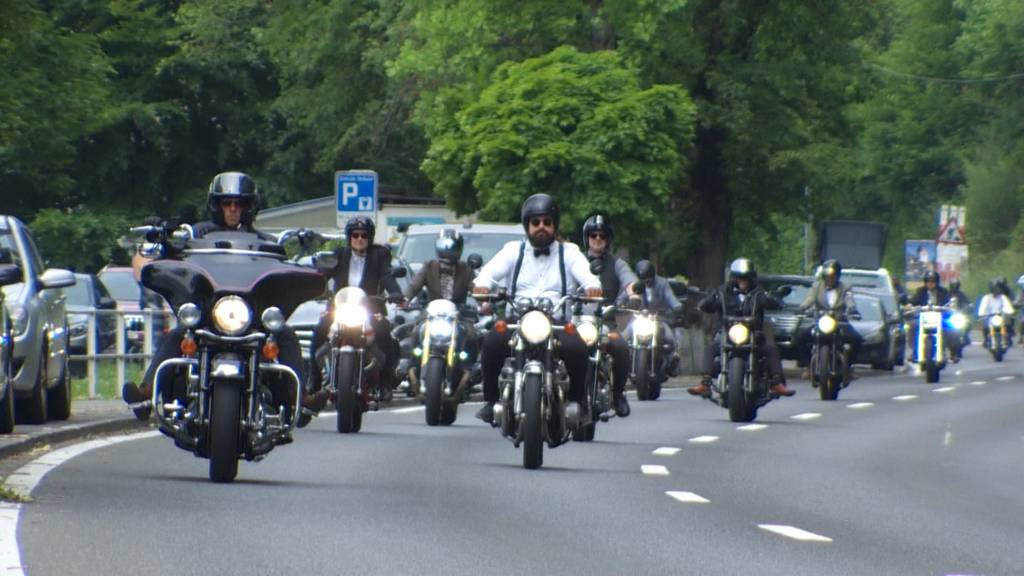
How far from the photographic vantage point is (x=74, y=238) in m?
55.5

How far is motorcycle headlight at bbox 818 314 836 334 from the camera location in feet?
92.3

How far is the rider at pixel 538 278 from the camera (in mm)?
14953

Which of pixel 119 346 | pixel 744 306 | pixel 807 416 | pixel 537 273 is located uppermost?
pixel 537 273

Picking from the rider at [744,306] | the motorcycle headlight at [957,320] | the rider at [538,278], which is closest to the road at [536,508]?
the rider at [538,278]

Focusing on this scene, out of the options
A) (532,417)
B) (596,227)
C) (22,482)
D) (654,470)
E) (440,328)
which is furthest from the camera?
(440,328)

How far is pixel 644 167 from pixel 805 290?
6140 mm

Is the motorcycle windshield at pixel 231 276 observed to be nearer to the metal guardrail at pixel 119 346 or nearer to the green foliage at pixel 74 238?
the metal guardrail at pixel 119 346

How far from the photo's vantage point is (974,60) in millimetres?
76812

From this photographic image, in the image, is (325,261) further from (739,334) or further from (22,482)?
(739,334)

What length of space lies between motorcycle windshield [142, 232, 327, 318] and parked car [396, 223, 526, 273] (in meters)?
13.3

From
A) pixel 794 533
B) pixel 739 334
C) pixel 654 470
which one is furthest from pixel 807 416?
pixel 794 533

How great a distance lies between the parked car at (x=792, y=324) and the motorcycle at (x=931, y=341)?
80.5 inches

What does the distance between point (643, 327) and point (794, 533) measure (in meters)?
15.6

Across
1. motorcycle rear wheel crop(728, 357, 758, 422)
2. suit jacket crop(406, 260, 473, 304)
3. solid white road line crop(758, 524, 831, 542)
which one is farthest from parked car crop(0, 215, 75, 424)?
solid white road line crop(758, 524, 831, 542)
